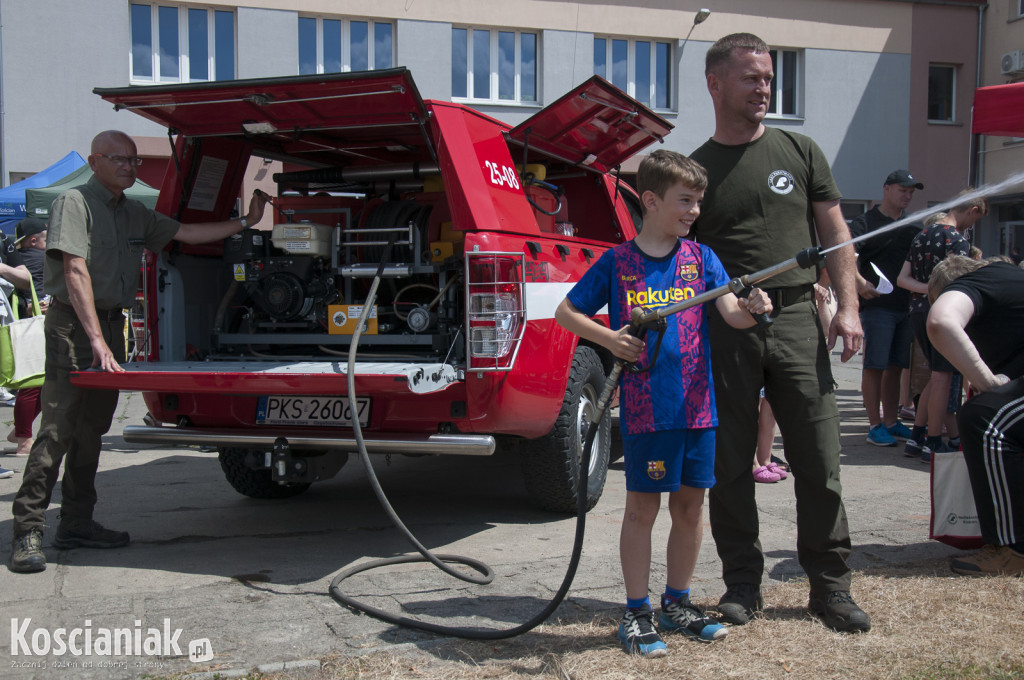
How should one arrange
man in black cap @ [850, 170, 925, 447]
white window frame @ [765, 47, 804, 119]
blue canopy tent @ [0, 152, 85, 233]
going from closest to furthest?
man in black cap @ [850, 170, 925, 447] < blue canopy tent @ [0, 152, 85, 233] < white window frame @ [765, 47, 804, 119]

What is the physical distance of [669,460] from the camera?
3.06 m

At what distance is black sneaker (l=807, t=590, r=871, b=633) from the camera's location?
10.5ft

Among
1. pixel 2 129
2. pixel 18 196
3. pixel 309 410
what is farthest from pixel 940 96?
pixel 309 410

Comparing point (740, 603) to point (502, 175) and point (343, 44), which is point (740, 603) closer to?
point (502, 175)

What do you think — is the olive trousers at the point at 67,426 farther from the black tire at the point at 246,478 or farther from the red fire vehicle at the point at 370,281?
the black tire at the point at 246,478

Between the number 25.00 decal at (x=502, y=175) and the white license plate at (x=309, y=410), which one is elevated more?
the number 25.00 decal at (x=502, y=175)

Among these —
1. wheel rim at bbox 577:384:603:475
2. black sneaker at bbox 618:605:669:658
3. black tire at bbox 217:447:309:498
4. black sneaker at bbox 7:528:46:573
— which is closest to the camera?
black sneaker at bbox 618:605:669:658

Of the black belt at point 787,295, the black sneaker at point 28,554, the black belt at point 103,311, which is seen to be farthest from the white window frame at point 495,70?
the black belt at point 787,295

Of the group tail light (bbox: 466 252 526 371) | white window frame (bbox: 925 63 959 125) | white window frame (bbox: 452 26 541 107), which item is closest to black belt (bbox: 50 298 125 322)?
tail light (bbox: 466 252 526 371)

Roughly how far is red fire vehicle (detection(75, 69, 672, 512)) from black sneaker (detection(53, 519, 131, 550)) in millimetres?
498

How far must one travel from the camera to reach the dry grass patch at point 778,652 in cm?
288

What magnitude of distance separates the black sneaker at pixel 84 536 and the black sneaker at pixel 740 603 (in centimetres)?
299

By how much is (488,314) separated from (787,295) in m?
1.32

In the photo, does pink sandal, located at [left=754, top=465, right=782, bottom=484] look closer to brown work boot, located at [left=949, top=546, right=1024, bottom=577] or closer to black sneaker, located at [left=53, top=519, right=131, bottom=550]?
brown work boot, located at [left=949, top=546, right=1024, bottom=577]
